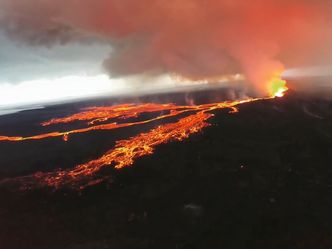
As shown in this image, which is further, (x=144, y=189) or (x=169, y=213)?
(x=144, y=189)

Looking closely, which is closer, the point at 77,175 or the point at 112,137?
the point at 77,175

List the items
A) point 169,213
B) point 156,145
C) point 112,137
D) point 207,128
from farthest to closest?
1. point 112,137
2. point 207,128
3. point 156,145
4. point 169,213

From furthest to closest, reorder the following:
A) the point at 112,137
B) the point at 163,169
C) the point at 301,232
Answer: the point at 112,137, the point at 163,169, the point at 301,232

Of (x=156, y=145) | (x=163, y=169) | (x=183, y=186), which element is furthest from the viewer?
(x=156, y=145)

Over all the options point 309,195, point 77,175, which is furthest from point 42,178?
point 309,195

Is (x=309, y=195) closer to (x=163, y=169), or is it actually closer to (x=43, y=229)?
(x=163, y=169)

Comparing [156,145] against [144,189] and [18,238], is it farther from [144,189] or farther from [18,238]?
[18,238]

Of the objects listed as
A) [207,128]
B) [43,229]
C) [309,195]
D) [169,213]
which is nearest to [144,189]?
[169,213]

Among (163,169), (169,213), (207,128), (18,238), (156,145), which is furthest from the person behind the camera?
(207,128)
